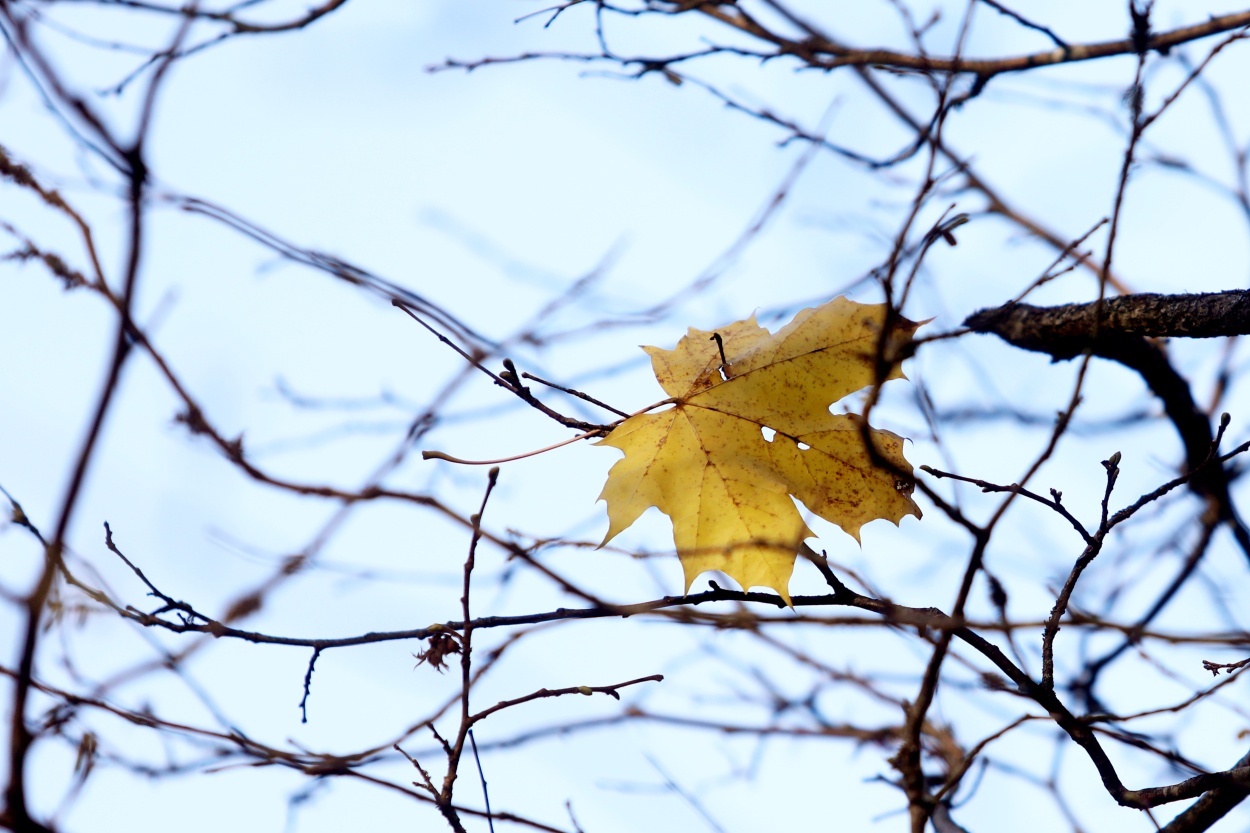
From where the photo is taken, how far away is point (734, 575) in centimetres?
107

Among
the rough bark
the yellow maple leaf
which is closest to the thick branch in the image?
the yellow maple leaf

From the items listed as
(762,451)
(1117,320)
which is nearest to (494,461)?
(762,451)

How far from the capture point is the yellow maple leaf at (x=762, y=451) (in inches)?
43.3

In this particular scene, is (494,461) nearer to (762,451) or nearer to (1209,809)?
(762,451)

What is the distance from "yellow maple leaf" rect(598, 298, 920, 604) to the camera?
1100 mm

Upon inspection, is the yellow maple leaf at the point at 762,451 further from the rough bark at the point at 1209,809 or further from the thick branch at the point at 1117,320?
the rough bark at the point at 1209,809

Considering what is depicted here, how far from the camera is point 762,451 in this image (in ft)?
3.84

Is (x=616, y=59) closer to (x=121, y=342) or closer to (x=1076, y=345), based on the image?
(x=1076, y=345)

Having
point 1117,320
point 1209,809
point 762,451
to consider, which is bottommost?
point 1209,809

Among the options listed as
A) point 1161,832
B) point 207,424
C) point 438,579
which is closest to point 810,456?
point 438,579

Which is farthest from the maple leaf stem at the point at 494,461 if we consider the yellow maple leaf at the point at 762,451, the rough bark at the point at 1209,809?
the rough bark at the point at 1209,809

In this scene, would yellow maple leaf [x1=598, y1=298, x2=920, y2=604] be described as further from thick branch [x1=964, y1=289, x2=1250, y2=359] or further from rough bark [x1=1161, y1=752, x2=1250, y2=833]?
rough bark [x1=1161, y1=752, x2=1250, y2=833]

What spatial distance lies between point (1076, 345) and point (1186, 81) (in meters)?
0.44

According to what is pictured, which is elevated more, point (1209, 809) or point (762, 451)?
point (762, 451)
